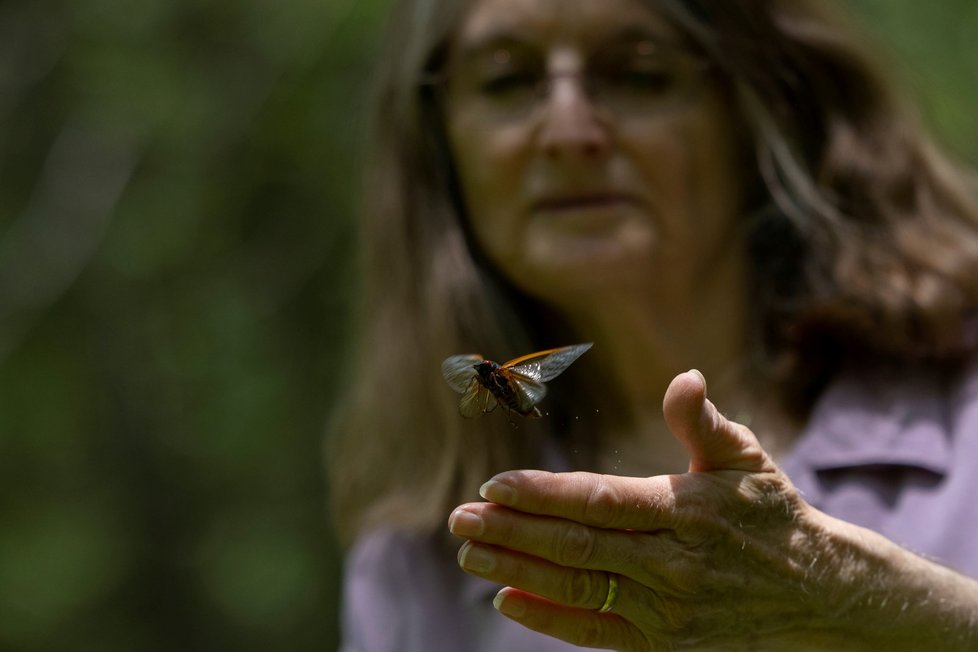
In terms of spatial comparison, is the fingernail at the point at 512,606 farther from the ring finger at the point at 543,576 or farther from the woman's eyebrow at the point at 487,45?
the woman's eyebrow at the point at 487,45

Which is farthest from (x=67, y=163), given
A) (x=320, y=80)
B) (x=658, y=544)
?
(x=658, y=544)

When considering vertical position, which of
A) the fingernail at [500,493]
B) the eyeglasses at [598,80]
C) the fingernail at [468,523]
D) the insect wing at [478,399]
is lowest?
the fingernail at [468,523]

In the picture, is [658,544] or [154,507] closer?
[658,544]

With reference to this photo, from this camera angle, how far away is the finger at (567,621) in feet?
3.42

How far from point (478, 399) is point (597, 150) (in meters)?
0.58

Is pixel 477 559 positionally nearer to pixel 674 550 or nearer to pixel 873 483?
pixel 674 550

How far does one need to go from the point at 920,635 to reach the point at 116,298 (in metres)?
3.67

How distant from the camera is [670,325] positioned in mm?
1508

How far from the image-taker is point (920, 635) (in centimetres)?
113

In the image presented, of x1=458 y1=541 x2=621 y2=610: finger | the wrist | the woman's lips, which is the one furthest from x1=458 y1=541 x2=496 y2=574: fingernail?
the woman's lips

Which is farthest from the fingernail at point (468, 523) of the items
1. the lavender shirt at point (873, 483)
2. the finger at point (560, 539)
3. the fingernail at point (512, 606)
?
the lavender shirt at point (873, 483)

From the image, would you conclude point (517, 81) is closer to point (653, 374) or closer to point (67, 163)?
point (653, 374)

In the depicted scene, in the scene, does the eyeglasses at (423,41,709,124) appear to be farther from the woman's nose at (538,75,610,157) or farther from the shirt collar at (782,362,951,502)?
the shirt collar at (782,362,951,502)

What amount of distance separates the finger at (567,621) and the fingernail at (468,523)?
13 centimetres
